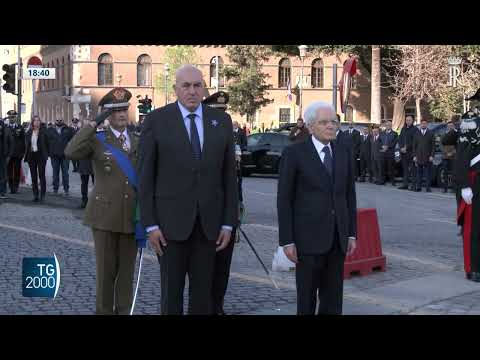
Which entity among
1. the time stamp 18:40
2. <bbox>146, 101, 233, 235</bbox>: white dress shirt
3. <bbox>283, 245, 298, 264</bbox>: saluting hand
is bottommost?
<bbox>283, 245, 298, 264</bbox>: saluting hand

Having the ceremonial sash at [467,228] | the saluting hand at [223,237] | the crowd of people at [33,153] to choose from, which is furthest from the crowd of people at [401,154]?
the saluting hand at [223,237]

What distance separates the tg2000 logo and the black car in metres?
20.4

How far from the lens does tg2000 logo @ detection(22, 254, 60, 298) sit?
24.8ft

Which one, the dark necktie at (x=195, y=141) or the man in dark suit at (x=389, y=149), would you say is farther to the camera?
the man in dark suit at (x=389, y=149)

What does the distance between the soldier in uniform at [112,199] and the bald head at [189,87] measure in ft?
4.52

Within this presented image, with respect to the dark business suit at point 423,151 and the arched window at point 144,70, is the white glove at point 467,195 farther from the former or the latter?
the arched window at point 144,70

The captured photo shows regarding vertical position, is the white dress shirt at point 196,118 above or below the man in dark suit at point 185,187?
above

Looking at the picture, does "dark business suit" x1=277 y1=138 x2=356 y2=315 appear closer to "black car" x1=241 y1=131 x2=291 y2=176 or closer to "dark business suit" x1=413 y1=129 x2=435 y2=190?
"dark business suit" x1=413 y1=129 x2=435 y2=190

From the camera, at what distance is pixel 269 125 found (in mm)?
68750

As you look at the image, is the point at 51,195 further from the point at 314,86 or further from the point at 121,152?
the point at 314,86

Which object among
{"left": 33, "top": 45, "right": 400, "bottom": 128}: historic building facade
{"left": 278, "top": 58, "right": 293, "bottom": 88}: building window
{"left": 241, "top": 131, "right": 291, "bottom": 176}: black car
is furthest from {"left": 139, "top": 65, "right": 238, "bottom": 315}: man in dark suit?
{"left": 278, "top": 58, "right": 293, "bottom": 88}: building window

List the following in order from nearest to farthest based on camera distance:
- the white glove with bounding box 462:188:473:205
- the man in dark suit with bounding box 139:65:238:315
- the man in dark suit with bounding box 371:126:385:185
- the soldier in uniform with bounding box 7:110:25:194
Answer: the man in dark suit with bounding box 139:65:238:315, the white glove with bounding box 462:188:473:205, the soldier in uniform with bounding box 7:110:25:194, the man in dark suit with bounding box 371:126:385:185

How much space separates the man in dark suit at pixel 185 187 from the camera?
520 centimetres

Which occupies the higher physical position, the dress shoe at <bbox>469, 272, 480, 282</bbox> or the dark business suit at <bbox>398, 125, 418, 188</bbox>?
the dark business suit at <bbox>398, 125, 418, 188</bbox>
